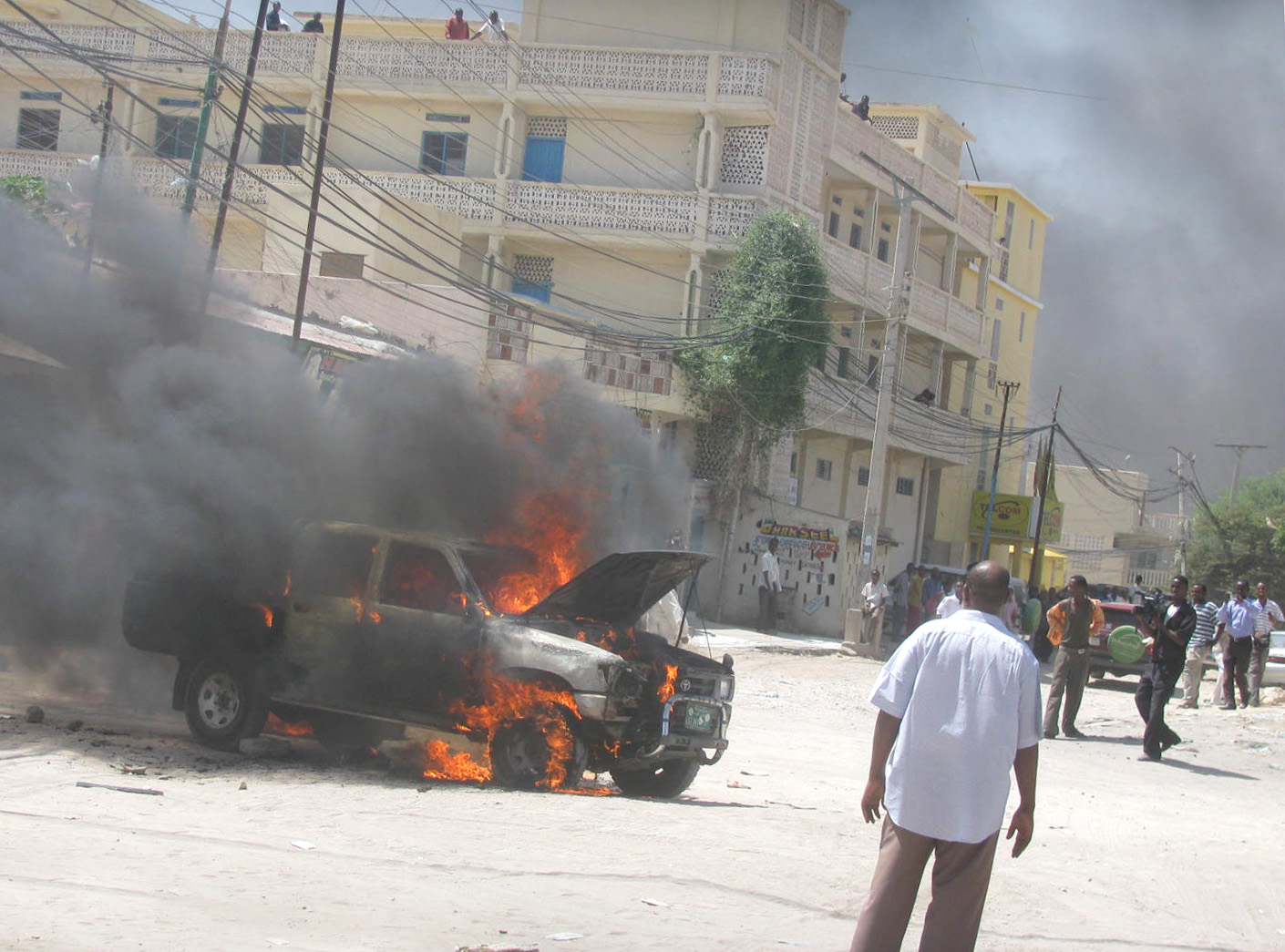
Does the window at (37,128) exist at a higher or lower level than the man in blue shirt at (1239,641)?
higher

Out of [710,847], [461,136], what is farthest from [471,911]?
[461,136]

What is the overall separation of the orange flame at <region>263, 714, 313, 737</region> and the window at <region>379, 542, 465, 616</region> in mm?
1548

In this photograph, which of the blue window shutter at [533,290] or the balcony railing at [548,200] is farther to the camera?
the blue window shutter at [533,290]

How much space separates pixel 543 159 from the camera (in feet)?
108

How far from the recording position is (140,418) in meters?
10.8

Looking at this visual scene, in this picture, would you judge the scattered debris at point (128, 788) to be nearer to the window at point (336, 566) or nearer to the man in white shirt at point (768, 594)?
the window at point (336, 566)

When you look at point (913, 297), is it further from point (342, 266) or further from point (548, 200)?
point (342, 266)

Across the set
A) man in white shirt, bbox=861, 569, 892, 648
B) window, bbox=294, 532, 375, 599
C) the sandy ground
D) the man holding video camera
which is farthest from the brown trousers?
man in white shirt, bbox=861, 569, 892, 648

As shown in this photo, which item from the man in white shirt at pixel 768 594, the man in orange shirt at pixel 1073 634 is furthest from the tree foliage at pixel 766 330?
the man in orange shirt at pixel 1073 634

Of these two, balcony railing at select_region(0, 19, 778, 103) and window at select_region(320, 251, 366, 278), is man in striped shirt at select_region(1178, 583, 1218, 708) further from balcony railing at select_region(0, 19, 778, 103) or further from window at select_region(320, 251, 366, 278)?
window at select_region(320, 251, 366, 278)

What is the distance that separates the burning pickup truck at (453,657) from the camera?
28.8ft

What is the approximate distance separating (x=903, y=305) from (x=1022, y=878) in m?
20.8

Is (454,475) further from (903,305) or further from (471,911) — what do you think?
(903,305)

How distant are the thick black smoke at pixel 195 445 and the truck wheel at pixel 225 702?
802 mm
